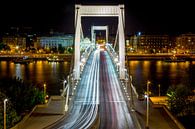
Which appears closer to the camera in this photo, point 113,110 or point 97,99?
point 113,110

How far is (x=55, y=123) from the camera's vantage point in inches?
426

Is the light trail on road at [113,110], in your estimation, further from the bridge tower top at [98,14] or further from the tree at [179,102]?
the tree at [179,102]

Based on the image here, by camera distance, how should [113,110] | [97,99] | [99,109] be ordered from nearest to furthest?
1. [113,110]
2. [99,109]
3. [97,99]

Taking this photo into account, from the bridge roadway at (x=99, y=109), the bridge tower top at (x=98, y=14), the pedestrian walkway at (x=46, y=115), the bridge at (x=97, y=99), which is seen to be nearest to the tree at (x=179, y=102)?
the bridge at (x=97, y=99)

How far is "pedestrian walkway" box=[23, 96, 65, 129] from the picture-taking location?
10654mm

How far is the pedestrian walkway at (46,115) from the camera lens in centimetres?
1065

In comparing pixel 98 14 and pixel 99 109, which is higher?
pixel 98 14

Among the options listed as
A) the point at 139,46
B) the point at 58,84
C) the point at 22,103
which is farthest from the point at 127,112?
the point at 139,46

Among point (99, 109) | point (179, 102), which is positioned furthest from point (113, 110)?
point (179, 102)

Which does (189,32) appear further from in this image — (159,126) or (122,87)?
(159,126)

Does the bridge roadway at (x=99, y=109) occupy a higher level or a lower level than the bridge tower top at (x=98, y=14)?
lower

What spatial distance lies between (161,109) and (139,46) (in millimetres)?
63626

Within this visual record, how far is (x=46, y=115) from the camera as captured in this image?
38.8ft

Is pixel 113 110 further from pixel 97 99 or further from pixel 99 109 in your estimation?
pixel 97 99
